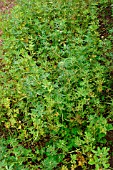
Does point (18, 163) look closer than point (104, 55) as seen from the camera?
Yes

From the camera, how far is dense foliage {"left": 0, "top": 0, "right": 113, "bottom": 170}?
2842mm

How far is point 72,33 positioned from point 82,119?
153 cm

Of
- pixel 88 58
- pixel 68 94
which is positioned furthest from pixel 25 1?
pixel 68 94

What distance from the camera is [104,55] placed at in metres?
3.70

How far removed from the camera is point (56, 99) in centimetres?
298

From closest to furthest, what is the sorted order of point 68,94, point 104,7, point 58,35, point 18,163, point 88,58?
point 18,163 → point 68,94 → point 88,58 → point 58,35 → point 104,7

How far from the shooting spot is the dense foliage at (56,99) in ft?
9.32

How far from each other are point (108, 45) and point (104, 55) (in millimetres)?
143

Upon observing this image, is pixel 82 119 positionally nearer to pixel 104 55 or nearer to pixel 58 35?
pixel 104 55

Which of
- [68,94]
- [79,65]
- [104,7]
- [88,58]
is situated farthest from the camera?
[104,7]

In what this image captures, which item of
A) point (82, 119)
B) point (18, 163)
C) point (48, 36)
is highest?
point (48, 36)

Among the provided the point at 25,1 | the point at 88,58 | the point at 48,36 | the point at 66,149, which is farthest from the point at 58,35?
the point at 66,149

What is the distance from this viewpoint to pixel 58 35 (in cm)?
397

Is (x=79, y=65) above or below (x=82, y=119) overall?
above
